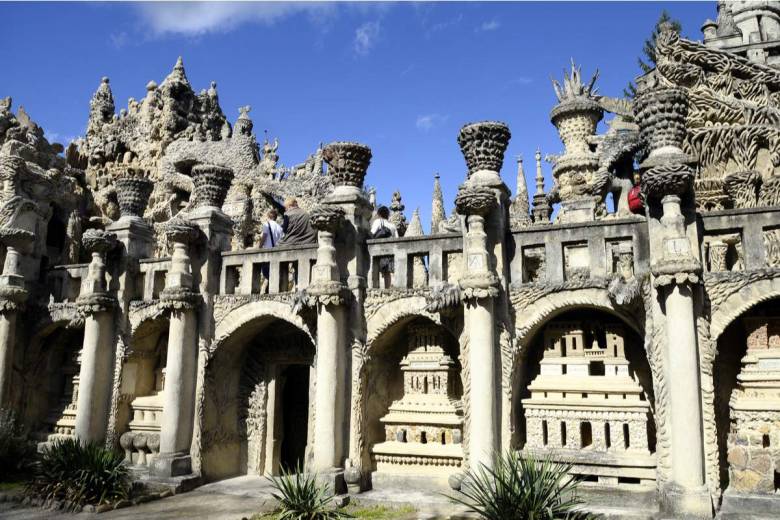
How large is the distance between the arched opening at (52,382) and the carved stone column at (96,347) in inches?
59.7

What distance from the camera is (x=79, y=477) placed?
33.1ft

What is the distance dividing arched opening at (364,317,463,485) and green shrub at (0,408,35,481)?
6.60m

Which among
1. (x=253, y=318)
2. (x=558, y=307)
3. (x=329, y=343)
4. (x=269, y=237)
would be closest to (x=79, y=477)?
(x=253, y=318)

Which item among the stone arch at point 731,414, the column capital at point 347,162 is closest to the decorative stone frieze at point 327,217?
the column capital at point 347,162

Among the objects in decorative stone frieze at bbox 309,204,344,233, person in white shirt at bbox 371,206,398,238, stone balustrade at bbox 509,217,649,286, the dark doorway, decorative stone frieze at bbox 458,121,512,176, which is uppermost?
decorative stone frieze at bbox 458,121,512,176

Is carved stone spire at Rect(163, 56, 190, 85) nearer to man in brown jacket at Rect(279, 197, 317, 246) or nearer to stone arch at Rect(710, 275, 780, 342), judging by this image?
man in brown jacket at Rect(279, 197, 317, 246)

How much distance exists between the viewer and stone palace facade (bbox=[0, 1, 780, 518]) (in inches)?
333

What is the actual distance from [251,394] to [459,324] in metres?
4.98

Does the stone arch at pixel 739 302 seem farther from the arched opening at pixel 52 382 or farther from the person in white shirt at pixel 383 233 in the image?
the arched opening at pixel 52 382

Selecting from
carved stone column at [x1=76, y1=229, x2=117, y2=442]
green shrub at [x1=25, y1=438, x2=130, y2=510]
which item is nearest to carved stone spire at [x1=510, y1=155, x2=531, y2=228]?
carved stone column at [x1=76, y1=229, x2=117, y2=442]

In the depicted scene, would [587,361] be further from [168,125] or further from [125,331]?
[168,125]

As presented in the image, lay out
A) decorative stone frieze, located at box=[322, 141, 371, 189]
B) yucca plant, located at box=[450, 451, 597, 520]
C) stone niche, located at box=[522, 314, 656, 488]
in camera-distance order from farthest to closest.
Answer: decorative stone frieze, located at box=[322, 141, 371, 189], stone niche, located at box=[522, 314, 656, 488], yucca plant, located at box=[450, 451, 597, 520]

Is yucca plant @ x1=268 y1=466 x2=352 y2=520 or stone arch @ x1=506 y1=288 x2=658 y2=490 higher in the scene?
stone arch @ x1=506 y1=288 x2=658 y2=490

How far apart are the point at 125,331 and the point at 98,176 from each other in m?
17.4
